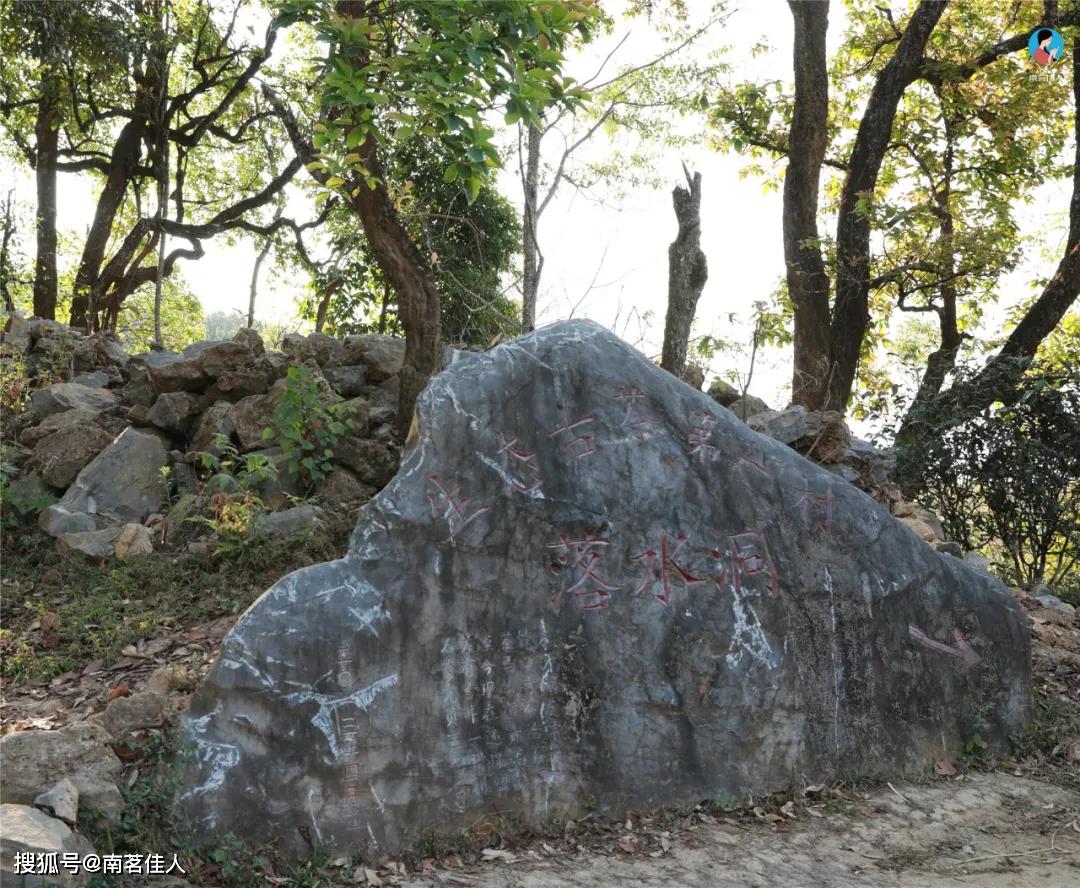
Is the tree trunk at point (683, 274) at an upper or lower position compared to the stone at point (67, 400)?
upper

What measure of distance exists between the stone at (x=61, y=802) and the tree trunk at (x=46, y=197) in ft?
38.3

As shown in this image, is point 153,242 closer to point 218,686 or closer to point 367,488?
point 367,488

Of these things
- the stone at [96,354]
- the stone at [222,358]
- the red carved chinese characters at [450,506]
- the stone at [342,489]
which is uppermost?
the stone at [96,354]

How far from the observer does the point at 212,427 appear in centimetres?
912

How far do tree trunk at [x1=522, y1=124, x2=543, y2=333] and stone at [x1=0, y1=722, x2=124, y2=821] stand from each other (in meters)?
5.69

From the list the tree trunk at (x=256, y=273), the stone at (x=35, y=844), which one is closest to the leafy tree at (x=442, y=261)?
the tree trunk at (x=256, y=273)

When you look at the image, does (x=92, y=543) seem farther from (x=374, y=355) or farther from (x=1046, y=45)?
(x=1046, y=45)

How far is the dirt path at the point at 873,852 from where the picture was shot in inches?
194

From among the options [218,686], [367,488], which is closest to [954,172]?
[367,488]

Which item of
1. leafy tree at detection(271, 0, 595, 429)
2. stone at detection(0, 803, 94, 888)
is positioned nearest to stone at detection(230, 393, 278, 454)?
leafy tree at detection(271, 0, 595, 429)

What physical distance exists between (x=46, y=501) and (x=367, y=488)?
2691 mm

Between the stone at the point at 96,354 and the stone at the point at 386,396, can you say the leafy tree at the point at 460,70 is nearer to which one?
the stone at the point at 386,396

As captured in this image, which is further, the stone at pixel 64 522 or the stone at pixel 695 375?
the stone at pixel 695 375

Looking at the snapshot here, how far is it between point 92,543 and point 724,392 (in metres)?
5.68
